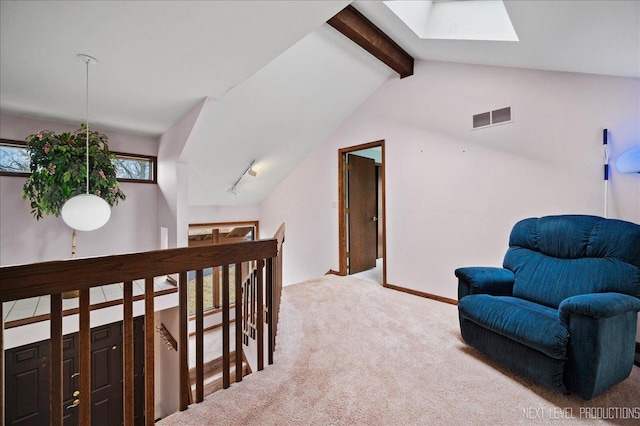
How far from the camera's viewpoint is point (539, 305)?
1.98 m

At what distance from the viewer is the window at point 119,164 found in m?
2.84

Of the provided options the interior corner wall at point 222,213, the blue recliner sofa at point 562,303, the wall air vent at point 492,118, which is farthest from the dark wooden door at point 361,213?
the blue recliner sofa at point 562,303

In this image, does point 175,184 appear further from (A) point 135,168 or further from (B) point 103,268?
(B) point 103,268

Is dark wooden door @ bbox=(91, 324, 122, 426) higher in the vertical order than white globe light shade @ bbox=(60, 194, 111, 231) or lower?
lower

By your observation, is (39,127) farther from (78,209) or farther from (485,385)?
(485,385)

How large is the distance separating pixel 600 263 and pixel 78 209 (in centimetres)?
382

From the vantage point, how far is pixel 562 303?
160 centimetres

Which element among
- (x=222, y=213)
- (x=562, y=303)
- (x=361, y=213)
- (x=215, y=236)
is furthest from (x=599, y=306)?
(x=215, y=236)

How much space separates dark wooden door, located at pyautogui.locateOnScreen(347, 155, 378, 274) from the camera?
14.4 ft

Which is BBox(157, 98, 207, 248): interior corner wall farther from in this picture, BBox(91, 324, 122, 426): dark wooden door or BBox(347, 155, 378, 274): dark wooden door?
BBox(347, 155, 378, 274): dark wooden door

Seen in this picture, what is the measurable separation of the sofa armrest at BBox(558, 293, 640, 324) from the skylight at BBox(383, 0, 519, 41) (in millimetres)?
1917

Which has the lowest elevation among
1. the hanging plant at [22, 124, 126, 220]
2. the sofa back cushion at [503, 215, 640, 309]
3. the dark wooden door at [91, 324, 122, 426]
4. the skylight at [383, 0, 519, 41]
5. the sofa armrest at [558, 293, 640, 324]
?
the dark wooden door at [91, 324, 122, 426]

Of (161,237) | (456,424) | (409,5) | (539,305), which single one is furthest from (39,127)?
(539,305)

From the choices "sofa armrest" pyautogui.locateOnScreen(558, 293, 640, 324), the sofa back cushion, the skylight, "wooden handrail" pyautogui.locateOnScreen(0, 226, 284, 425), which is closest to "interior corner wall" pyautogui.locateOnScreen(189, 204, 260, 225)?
"wooden handrail" pyautogui.locateOnScreen(0, 226, 284, 425)
